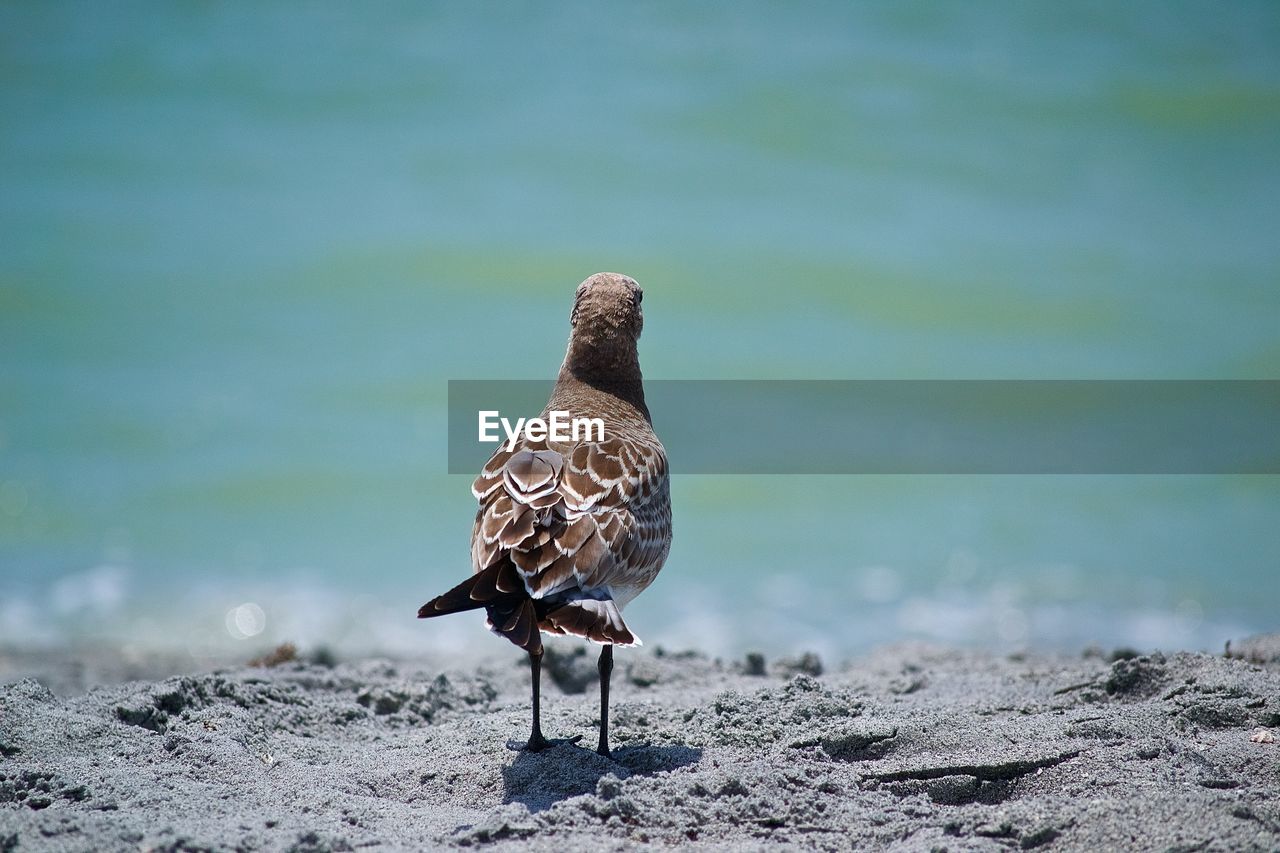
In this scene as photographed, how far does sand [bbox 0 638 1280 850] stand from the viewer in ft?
15.1

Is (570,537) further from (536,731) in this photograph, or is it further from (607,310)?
(607,310)

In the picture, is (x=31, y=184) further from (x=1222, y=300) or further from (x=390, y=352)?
(x=1222, y=300)

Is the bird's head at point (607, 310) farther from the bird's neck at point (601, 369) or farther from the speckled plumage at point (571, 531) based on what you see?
the speckled plumage at point (571, 531)

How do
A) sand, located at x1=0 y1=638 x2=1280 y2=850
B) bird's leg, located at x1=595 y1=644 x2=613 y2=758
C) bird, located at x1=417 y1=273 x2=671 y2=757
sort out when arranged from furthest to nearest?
bird's leg, located at x1=595 y1=644 x2=613 y2=758 < bird, located at x1=417 y1=273 x2=671 y2=757 < sand, located at x1=0 y1=638 x2=1280 y2=850

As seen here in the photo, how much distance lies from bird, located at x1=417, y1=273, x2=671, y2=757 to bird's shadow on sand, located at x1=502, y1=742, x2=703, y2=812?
5.3 inches

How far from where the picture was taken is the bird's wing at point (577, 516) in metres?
5.39

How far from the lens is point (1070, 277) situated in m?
20.8

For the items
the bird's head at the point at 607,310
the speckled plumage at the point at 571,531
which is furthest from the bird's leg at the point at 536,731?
the bird's head at the point at 607,310

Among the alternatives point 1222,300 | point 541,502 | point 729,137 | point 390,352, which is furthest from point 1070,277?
point 541,502

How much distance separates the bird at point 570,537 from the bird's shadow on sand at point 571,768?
0.14 metres

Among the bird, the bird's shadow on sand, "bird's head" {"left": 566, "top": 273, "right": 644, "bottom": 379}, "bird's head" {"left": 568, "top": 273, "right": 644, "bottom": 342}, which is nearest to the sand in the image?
the bird's shadow on sand

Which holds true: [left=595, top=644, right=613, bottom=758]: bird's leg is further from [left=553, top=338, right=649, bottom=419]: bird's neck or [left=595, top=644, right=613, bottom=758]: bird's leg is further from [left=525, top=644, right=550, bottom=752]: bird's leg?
[left=553, top=338, right=649, bottom=419]: bird's neck

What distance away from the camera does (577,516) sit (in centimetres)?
562

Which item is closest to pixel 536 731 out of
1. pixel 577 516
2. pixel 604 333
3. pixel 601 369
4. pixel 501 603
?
pixel 501 603
